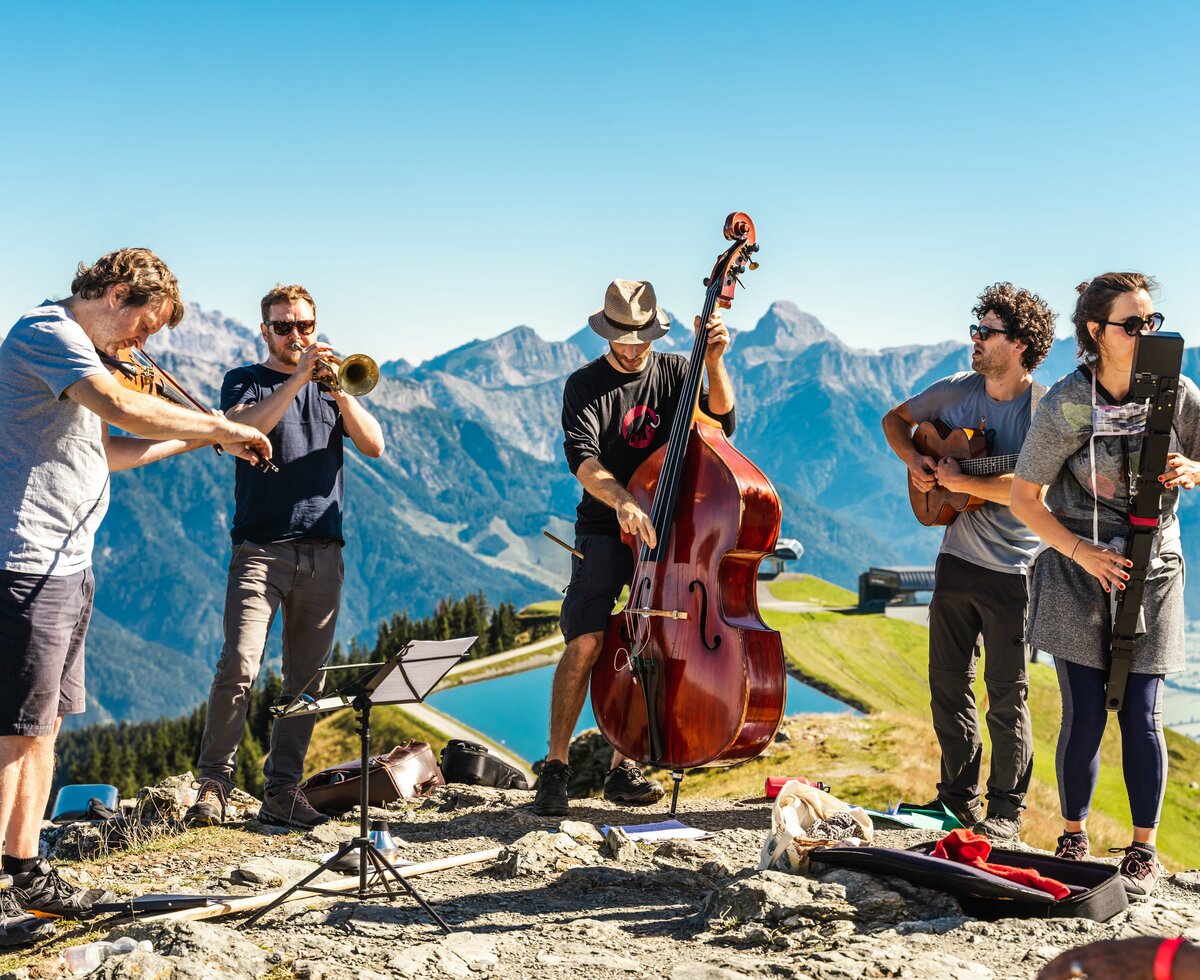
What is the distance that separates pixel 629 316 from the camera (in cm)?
775

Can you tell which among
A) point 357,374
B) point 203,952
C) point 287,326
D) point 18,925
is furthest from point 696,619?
point 18,925

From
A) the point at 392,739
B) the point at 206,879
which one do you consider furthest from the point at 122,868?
the point at 392,739

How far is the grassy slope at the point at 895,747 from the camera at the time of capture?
33.8ft

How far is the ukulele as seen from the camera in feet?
23.5

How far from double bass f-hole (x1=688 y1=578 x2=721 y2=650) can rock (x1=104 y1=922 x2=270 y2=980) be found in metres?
3.09

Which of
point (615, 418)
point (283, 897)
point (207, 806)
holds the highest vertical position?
point (615, 418)

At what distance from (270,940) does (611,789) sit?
3791 mm

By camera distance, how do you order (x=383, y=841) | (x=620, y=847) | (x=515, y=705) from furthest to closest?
(x=515, y=705)
(x=383, y=841)
(x=620, y=847)

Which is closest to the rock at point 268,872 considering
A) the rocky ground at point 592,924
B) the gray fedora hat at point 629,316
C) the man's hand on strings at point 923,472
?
the rocky ground at point 592,924

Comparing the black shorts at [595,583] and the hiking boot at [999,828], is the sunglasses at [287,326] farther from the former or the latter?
the hiking boot at [999,828]

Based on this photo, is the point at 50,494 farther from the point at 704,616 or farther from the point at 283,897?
the point at 704,616

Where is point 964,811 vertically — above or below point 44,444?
below

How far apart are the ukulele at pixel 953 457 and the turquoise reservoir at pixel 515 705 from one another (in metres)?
35.7

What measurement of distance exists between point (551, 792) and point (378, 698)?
2811 mm
